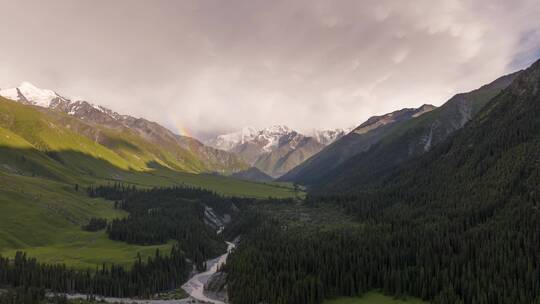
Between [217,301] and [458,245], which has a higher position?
[458,245]

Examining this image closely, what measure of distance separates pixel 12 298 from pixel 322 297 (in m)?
96.4

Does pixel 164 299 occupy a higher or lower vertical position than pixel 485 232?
lower

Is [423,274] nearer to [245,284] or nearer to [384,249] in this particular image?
[384,249]

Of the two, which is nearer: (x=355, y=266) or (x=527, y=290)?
(x=527, y=290)

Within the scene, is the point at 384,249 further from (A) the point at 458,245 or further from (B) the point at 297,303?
(B) the point at 297,303

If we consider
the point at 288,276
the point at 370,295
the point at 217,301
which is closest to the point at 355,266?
the point at 370,295

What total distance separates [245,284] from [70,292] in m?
63.4

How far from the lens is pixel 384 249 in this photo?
621 ft

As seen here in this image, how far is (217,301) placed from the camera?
187 metres

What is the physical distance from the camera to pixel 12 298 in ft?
481

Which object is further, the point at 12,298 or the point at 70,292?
the point at 70,292

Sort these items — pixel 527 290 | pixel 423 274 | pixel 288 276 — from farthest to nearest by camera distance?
pixel 288 276 → pixel 423 274 → pixel 527 290

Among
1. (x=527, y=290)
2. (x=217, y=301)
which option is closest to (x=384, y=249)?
(x=527, y=290)

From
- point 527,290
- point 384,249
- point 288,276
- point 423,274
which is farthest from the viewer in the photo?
point 384,249
